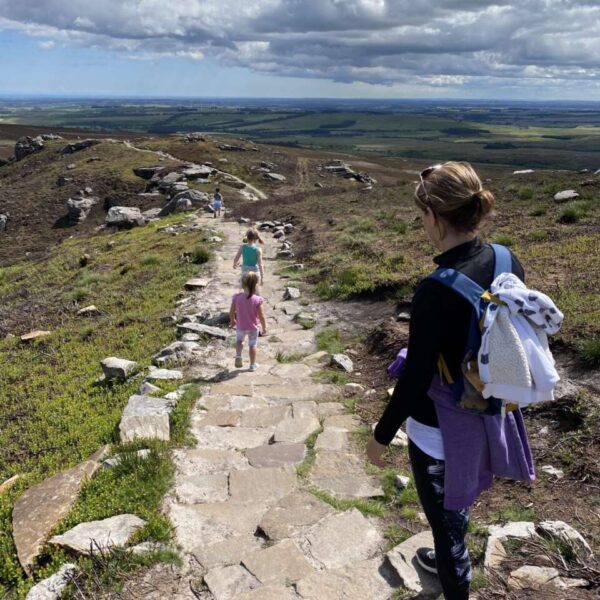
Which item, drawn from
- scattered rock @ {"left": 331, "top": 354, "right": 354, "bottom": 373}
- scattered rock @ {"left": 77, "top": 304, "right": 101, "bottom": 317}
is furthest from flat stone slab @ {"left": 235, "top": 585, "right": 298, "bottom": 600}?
scattered rock @ {"left": 77, "top": 304, "right": 101, "bottom": 317}

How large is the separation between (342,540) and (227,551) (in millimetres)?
1004

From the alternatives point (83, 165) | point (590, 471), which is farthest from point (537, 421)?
point (83, 165)

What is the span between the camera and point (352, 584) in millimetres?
4227

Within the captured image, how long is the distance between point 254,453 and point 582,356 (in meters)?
4.48

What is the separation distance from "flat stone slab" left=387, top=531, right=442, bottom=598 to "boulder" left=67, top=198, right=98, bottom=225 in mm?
42017

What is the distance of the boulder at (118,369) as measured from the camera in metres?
9.67

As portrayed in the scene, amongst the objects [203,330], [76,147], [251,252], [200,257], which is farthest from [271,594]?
[76,147]

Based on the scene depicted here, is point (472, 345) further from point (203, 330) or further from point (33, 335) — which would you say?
point (33, 335)

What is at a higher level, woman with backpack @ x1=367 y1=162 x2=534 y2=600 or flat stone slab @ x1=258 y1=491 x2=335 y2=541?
woman with backpack @ x1=367 y1=162 x2=534 y2=600

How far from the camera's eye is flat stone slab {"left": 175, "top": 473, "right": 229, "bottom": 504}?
548 centimetres

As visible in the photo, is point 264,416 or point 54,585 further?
point 264,416

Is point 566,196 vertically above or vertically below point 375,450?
above

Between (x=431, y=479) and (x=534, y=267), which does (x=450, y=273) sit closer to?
(x=431, y=479)

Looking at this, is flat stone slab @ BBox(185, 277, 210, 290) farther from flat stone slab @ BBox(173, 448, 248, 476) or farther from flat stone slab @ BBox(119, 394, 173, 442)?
flat stone slab @ BBox(173, 448, 248, 476)
